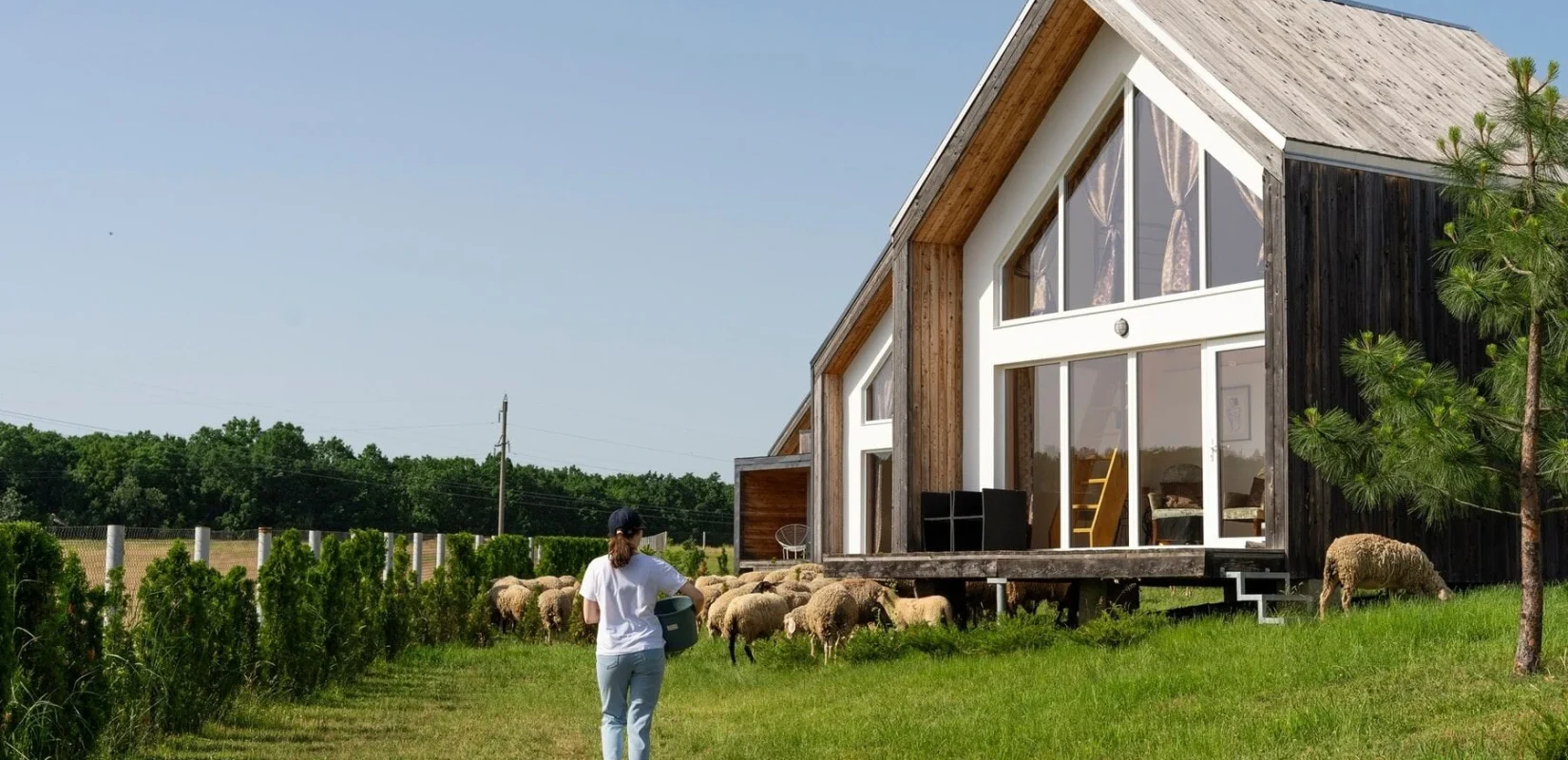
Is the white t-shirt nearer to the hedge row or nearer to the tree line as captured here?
the hedge row

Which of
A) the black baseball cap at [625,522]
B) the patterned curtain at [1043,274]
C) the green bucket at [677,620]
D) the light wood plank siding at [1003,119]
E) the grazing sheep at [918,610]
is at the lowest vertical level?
the grazing sheep at [918,610]

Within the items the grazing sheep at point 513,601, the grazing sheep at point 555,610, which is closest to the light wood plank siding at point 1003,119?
the grazing sheep at point 555,610

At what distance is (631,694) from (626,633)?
1.16ft

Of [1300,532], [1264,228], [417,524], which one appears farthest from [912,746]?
[417,524]

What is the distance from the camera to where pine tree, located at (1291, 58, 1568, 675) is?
34.8 feet

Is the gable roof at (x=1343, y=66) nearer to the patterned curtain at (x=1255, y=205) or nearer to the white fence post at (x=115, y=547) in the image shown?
the patterned curtain at (x=1255, y=205)

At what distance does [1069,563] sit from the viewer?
1647 centimetres

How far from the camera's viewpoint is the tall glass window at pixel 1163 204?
17.3 m

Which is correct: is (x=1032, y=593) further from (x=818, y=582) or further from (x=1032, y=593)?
(x=818, y=582)

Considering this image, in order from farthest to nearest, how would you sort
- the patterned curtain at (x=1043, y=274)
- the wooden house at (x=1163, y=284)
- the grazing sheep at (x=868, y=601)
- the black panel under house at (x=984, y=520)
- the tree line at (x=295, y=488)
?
1. the tree line at (x=295, y=488)
2. the patterned curtain at (x=1043, y=274)
3. the black panel under house at (x=984, y=520)
4. the grazing sheep at (x=868, y=601)
5. the wooden house at (x=1163, y=284)

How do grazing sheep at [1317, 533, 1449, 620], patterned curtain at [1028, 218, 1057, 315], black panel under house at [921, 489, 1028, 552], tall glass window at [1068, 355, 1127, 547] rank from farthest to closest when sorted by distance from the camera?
1. patterned curtain at [1028, 218, 1057, 315]
2. black panel under house at [921, 489, 1028, 552]
3. tall glass window at [1068, 355, 1127, 547]
4. grazing sheep at [1317, 533, 1449, 620]

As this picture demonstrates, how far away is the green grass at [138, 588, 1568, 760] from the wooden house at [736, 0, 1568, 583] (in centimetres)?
217

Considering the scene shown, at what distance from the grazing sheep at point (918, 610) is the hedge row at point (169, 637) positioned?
537 centimetres

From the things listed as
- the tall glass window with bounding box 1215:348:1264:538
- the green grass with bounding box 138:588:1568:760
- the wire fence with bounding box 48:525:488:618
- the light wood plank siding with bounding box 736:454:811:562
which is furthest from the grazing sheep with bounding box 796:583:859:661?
the light wood plank siding with bounding box 736:454:811:562
